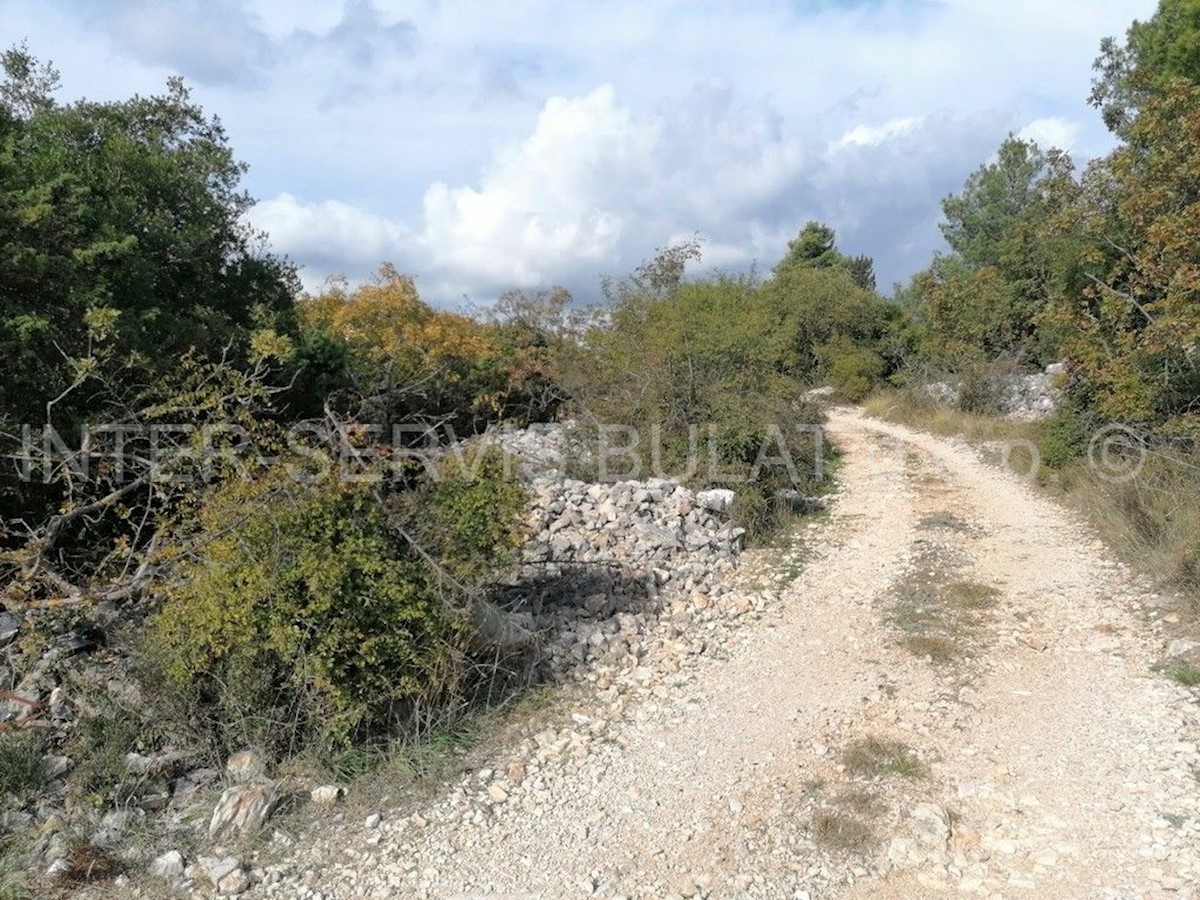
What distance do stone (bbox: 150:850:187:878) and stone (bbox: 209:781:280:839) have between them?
0.18 m

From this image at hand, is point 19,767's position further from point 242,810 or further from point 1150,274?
point 1150,274

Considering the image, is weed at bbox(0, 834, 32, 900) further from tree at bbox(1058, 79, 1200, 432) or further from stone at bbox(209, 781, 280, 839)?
tree at bbox(1058, 79, 1200, 432)

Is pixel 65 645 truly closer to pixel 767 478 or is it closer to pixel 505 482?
pixel 505 482

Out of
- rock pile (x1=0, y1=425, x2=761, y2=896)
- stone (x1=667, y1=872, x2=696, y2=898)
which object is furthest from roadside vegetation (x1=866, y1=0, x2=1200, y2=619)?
stone (x1=667, y1=872, x2=696, y2=898)

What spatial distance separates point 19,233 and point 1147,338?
11.0m

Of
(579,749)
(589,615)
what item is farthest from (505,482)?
(579,749)

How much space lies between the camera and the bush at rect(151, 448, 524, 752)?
4.07 meters

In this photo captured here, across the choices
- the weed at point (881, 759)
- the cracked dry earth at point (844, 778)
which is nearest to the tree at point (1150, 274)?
the cracked dry earth at point (844, 778)

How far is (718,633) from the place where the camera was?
6.06 m

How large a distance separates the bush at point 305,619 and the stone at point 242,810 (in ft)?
1.36

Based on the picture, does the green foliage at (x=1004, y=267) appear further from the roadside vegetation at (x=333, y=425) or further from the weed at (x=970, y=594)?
the weed at (x=970, y=594)
